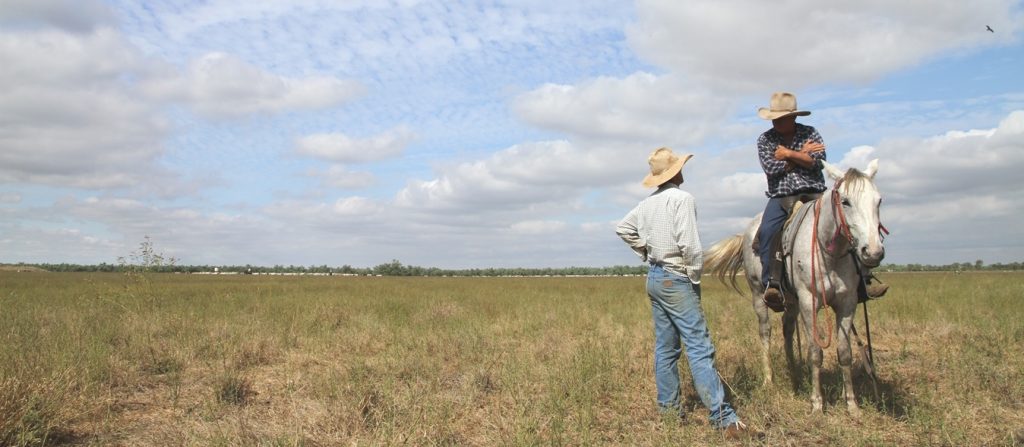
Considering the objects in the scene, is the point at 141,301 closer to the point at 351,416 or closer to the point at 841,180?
the point at 351,416

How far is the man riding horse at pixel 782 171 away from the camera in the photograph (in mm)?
5520

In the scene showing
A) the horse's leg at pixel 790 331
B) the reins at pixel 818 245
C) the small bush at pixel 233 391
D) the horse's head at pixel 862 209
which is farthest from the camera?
the horse's leg at pixel 790 331

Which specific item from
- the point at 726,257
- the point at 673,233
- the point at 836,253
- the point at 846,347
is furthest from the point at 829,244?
the point at 726,257

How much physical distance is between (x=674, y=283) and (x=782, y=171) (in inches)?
82.6

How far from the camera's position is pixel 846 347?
485 cm

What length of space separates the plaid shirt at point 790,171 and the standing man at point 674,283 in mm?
1554

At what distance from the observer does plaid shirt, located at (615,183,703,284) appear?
173 inches

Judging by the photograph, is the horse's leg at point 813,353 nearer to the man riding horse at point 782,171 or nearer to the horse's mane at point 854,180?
the man riding horse at point 782,171

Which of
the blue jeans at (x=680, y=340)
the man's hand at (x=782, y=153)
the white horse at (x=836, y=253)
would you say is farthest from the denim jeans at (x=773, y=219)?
the blue jeans at (x=680, y=340)

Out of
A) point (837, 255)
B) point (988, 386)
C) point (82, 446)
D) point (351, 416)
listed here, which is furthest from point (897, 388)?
point (82, 446)

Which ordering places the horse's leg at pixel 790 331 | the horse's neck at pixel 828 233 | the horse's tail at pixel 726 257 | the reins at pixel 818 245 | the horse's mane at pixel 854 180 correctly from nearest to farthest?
the horse's mane at pixel 854 180
the reins at pixel 818 245
the horse's neck at pixel 828 233
the horse's leg at pixel 790 331
the horse's tail at pixel 726 257

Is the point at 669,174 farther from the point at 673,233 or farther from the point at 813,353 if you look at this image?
the point at 813,353

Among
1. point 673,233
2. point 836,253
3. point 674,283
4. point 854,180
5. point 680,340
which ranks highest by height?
point 854,180

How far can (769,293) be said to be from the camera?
221 inches
